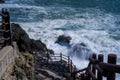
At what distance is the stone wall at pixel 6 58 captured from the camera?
30.5 ft

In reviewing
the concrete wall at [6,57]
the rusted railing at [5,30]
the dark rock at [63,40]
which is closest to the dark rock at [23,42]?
the dark rock at [63,40]

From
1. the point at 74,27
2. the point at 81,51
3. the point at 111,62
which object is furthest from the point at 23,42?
the point at 111,62

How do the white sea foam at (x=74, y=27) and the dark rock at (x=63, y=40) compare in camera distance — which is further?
the dark rock at (x=63, y=40)

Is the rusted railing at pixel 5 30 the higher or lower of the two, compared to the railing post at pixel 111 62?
lower

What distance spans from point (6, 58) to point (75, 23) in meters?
30.6

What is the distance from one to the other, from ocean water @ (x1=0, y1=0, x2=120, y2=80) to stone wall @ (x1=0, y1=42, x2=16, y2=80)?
12.4 m

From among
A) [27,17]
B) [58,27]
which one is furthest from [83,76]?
[27,17]

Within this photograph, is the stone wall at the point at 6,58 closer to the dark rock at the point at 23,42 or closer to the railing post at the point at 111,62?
the railing post at the point at 111,62

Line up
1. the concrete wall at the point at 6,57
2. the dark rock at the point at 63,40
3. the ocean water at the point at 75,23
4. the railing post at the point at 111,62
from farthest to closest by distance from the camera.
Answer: the dark rock at the point at 63,40
the ocean water at the point at 75,23
the concrete wall at the point at 6,57
the railing post at the point at 111,62

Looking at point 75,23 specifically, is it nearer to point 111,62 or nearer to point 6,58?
point 6,58

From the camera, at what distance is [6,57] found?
9828 millimetres

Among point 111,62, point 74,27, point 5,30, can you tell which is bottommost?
point 74,27

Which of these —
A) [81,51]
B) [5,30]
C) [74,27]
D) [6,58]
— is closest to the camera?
[6,58]

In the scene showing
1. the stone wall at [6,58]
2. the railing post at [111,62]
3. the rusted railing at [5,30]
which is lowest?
the stone wall at [6,58]
